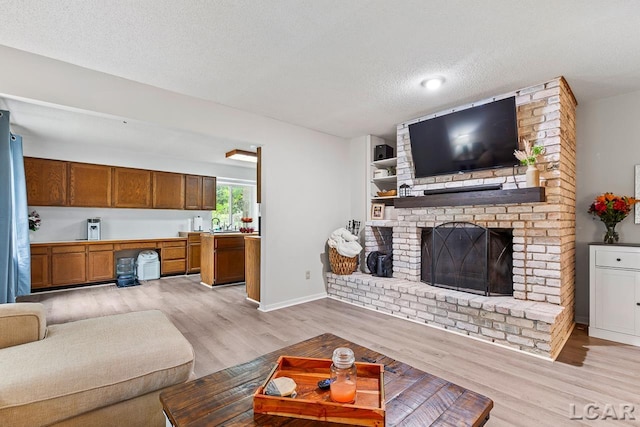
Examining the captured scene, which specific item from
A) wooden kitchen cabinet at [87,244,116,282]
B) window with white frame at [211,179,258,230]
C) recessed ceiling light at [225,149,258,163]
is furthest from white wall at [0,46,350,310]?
wooden kitchen cabinet at [87,244,116,282]

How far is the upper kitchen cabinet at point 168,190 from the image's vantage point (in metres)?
6.06

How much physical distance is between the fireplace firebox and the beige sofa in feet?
9.51

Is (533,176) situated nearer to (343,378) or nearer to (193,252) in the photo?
(343,378)

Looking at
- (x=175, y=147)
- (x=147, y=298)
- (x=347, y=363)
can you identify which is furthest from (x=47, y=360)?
(x=175, y=147)

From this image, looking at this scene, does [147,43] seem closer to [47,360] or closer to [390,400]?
[47,360]

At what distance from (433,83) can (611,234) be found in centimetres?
236

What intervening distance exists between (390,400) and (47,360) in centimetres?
163

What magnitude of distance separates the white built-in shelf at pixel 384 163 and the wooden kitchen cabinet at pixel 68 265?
16.9ft

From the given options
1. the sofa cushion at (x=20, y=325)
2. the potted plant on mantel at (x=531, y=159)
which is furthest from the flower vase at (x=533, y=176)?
the sofa cushion at (x=20, y=325)

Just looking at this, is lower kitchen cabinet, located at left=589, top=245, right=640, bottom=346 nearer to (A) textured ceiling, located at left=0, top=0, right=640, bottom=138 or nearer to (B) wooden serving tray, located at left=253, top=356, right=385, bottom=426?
(A) textured ceiling, located at left=0, top=0, right=640, bottom=138

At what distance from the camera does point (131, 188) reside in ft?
19.0

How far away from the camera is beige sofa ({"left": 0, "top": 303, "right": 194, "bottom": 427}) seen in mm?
1301

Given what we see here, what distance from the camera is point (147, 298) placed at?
447cm

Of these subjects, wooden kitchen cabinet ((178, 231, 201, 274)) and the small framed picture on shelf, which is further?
wooden kitchen cabinet ((178, 231, 201, 274))
